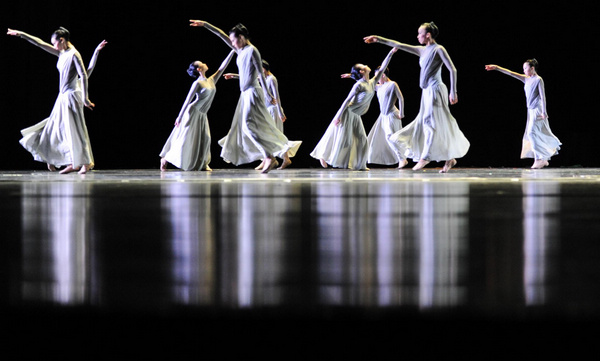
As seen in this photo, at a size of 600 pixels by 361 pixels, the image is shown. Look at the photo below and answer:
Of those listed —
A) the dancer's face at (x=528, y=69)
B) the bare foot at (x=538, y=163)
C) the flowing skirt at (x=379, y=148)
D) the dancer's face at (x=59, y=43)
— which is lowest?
the bare foot at (x=538, y=163)

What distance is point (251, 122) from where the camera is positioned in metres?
8.88

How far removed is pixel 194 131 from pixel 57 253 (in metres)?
7.93

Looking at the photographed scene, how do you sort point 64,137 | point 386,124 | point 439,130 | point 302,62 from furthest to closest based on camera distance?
1. point 302,62
2. point 386,124
3. point 439,130
4. point 64,137

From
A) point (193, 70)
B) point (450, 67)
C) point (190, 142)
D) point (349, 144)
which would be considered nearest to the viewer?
point (450, 67)

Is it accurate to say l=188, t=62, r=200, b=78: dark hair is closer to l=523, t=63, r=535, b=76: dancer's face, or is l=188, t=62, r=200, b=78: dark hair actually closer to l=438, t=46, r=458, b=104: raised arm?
l=438, t=46, r=458, b=104: raised arm

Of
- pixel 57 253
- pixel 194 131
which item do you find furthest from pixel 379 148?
pixel 57 253

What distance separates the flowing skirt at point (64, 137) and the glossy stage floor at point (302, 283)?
542 centimetres

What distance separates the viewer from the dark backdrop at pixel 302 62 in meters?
13.3

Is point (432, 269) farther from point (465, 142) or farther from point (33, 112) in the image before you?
point (33, 112)

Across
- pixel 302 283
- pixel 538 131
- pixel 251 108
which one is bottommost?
pixel 302 283

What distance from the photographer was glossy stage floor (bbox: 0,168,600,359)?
1.24m

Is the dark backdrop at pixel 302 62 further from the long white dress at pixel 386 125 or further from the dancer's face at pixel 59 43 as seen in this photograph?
the dancer's face at pixel 59 43

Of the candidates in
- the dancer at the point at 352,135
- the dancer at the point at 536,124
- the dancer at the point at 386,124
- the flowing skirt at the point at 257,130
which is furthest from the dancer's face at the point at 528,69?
the flowing skirt at the point at 257,130

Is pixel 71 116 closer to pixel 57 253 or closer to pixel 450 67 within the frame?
pixel 450 67
